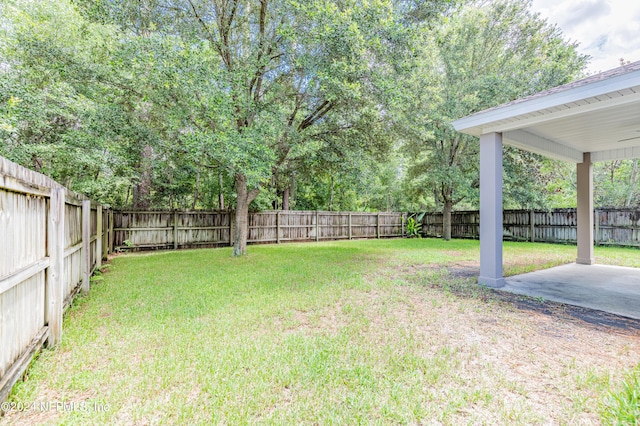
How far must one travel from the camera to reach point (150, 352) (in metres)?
2.57

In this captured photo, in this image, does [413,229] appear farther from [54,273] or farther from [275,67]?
[54,273]

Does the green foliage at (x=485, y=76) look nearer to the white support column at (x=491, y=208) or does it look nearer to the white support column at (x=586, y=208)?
the white support column at (x=586, y=208)

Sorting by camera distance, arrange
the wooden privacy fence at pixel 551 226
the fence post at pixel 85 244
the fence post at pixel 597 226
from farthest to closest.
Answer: the fence post at pixel 597 226, the wooden privacy fence at pixel 551 226, the fence post at pixel 85 244

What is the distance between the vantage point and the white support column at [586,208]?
6938 millimetres

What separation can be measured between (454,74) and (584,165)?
6526 mm

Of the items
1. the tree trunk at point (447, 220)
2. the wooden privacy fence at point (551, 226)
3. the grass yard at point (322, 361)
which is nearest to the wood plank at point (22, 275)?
the grass yard at point (322, 361)

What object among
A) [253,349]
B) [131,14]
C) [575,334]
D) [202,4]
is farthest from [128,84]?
[575,334]

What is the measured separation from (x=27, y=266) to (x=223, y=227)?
30.2 feet

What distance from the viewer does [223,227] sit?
11211 mm

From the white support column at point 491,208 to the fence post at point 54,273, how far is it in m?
5.75

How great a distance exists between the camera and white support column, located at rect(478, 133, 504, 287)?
481 centimetres

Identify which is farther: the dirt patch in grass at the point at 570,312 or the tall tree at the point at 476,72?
the tall tree at the point at 476,72

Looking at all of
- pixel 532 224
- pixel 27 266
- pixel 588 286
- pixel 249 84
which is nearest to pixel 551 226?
pixel 532 224

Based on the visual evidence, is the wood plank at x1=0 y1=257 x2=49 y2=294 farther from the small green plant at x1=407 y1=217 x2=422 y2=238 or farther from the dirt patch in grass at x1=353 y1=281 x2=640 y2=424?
the small green plant at x1=407 y1=217 x2=422 y2=238
